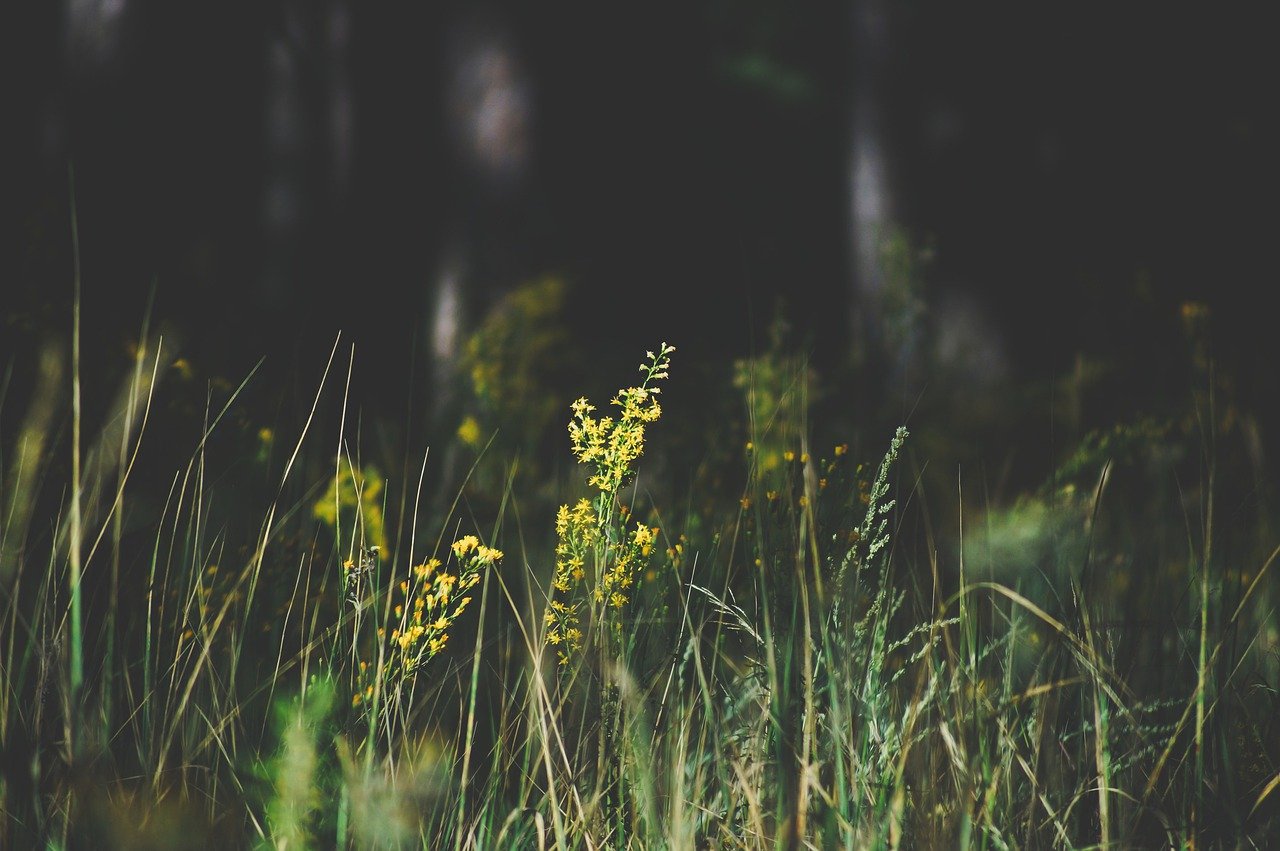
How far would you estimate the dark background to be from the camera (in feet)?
11.9

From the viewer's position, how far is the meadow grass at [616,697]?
125 cm

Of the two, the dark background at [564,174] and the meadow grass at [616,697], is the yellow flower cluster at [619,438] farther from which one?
the dark background at [564,174]

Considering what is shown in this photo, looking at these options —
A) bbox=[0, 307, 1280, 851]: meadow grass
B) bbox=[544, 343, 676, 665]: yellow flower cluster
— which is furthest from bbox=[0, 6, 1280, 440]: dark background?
bbox=[544, 343, 676, 665]: yellow flower cluster

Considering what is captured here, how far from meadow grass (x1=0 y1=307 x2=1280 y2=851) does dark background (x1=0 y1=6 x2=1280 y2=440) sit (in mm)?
966

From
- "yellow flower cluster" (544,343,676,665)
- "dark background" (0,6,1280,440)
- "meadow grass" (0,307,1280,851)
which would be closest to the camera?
"meadow grass" (0,307,1280,851)

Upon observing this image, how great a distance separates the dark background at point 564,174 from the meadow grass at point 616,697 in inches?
38.0

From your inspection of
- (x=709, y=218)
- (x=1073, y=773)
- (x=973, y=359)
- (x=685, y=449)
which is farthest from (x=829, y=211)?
(x=1073, y=773)

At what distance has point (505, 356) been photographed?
119 inches

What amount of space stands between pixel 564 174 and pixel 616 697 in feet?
11.0

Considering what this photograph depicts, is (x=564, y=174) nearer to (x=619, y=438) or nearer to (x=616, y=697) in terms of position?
(x=619, y=438)

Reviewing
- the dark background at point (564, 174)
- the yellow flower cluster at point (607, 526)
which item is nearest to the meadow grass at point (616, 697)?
the yellow flower cluster at point (607, 526)

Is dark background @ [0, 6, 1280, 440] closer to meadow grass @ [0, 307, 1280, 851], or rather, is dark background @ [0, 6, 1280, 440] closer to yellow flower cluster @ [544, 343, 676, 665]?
meadow grass @ [0, 307, 1280, 851]

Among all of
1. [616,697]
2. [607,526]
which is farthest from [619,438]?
[616,697]

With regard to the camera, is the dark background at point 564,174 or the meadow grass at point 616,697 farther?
the dark background at point 564,174
